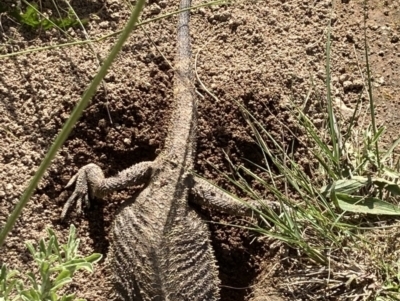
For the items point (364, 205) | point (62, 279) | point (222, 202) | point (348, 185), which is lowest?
point (364, 205)

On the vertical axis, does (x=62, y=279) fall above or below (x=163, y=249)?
above

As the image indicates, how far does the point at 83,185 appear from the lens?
3646 mm

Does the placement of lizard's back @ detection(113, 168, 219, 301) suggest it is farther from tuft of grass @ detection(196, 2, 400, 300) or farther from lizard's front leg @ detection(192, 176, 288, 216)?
tuft of grass @ detection(196, 2, 400, 300)

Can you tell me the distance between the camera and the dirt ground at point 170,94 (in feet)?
11.8

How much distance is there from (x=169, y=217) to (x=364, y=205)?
1.16m

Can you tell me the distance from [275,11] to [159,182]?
5.01ft

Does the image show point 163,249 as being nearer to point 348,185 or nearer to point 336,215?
point 336,215

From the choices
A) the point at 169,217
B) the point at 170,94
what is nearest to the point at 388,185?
the point at 169,217

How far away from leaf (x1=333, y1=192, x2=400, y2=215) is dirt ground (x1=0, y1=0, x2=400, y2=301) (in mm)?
380

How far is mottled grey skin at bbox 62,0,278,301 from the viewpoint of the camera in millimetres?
3164

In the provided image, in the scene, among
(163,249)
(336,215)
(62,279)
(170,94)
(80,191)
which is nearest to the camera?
(62,279)

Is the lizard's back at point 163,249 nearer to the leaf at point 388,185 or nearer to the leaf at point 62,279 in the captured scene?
the leaf at point 62,279

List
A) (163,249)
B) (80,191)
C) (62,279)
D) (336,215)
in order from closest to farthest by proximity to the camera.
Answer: (62,279) → (163,249) → (336,215) → (80,191)

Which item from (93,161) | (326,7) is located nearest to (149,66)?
(93,161)
